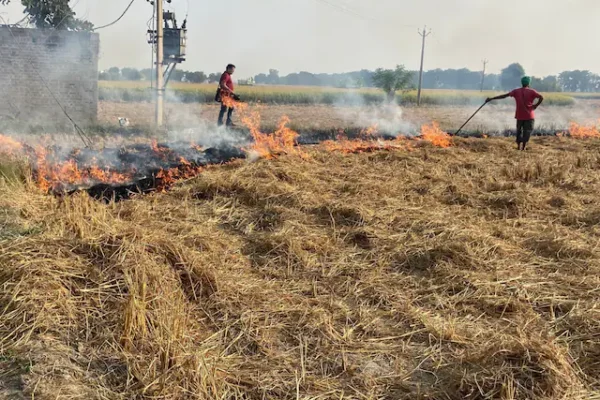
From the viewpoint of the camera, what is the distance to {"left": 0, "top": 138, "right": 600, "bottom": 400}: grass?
2438 mm

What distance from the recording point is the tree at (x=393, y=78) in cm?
3431

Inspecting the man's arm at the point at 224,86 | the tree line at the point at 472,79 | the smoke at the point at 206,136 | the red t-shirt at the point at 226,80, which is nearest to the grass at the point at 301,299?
the smoke at the point at 206,136

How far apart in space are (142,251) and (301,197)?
2.62 meters

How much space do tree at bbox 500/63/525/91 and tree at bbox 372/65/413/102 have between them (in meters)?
41.5

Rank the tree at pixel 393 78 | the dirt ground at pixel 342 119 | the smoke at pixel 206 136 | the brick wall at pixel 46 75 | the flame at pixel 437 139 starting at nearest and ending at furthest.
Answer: the smoke at pixel 206 136 → the flame at pixel 437 139 → the brick wall at pixel 46 75 → the dirt ground at pixel 342 119 → the tree at pixel 393 78

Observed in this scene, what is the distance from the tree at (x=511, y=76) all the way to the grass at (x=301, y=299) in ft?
236

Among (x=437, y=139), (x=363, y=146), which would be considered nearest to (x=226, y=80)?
(x=363, y=146)

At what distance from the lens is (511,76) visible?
74750mm

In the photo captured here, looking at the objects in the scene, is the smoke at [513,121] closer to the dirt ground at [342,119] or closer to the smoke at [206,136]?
the dirt ground at [342,119]

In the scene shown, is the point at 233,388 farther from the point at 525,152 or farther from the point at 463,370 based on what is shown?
the point at 525,152

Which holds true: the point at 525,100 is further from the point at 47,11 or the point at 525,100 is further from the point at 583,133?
the point at 47,11

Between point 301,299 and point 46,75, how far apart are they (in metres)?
11.5

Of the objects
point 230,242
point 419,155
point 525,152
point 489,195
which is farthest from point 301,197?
point 525,152

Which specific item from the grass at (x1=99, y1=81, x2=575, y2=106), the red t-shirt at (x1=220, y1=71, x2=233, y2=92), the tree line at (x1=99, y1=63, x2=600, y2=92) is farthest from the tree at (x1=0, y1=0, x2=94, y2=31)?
the tree line at (x1=99, y1=63, x2=600, y2=92)
